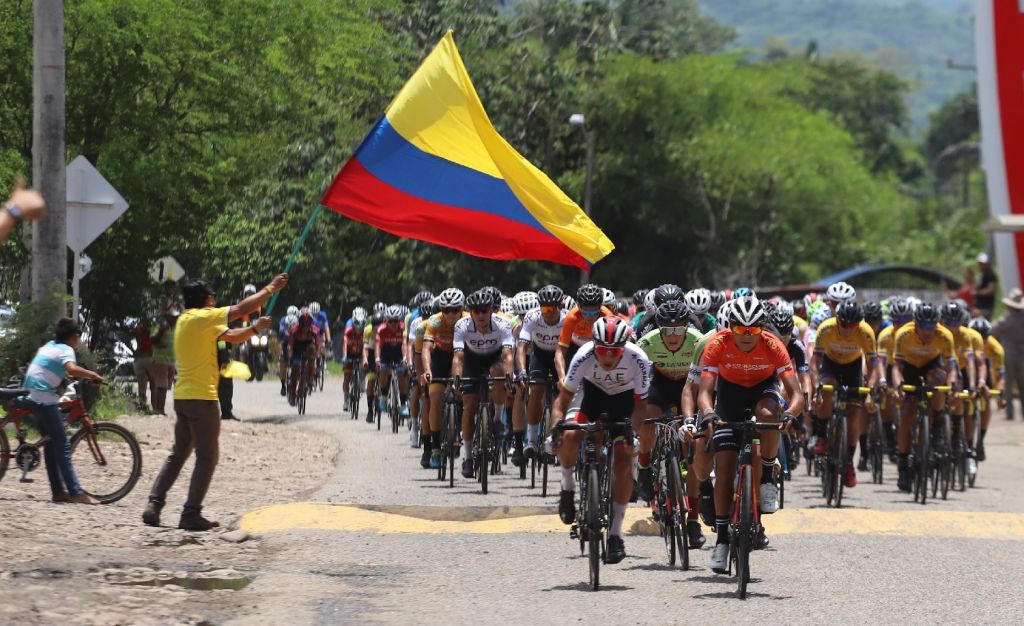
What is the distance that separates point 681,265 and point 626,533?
51378 mm

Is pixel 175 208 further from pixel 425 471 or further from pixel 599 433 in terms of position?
pixel 599 433

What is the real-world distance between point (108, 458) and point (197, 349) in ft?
7.72

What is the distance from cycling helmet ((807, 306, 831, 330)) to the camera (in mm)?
19438

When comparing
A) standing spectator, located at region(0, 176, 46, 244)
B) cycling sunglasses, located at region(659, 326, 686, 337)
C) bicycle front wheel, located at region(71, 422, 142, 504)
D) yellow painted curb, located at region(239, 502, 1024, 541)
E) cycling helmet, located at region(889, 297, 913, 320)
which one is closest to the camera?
standing spectator, located at region(0, 176, 46, 244)

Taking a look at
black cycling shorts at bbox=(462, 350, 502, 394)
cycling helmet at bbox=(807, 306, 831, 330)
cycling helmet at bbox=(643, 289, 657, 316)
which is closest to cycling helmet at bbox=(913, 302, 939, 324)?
A: cycling helmet at bbox=(807, 306, 831, 330)

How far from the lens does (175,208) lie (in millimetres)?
24781

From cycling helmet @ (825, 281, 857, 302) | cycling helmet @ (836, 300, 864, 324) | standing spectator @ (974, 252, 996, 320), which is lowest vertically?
cycling helmet @ (836, 300, 864, 324)

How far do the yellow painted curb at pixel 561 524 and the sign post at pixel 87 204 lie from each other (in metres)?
3.46

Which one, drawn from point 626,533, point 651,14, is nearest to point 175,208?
point 626,533

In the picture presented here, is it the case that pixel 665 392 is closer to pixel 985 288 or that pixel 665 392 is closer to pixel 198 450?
pixel 198 450

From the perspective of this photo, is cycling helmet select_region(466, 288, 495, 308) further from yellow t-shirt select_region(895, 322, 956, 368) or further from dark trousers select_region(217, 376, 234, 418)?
dark trousers select_region(217, 376, 234, 418)

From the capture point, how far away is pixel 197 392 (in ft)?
43.8

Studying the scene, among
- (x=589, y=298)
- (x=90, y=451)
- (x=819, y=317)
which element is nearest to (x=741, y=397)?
(x=589, y=298)

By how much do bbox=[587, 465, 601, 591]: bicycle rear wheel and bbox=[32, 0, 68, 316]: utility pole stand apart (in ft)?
25.5
